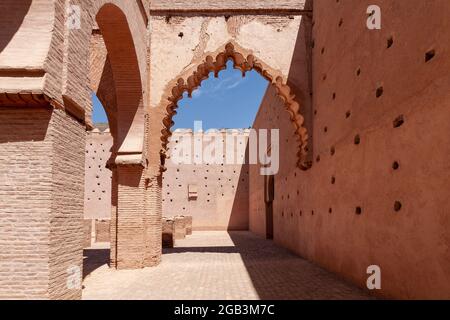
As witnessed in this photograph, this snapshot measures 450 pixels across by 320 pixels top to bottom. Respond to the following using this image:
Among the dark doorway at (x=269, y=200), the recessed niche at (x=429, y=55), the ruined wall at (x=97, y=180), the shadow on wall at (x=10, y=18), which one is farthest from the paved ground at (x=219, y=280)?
the ruined wall at (x=97, y=180)

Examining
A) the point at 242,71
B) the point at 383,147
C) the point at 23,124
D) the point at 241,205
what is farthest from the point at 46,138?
the point at 241,205

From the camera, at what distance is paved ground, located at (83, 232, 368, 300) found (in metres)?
6.25

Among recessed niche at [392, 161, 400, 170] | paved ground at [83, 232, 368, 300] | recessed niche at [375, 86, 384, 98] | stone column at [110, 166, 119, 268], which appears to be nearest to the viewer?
recessed niche at [392, 161, 400, 170]

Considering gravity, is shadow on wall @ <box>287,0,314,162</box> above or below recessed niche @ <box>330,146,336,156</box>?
above

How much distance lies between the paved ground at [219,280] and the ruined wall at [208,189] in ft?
47.8

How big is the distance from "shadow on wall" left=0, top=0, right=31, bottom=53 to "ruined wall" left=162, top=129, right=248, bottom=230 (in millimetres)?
21442

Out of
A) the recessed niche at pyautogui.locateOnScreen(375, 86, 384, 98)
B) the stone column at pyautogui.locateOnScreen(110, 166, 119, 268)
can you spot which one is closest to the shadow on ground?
the recessed niche at pyautogui.locateOnScreen(375, 86, 384, 98)

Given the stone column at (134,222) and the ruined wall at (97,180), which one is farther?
the ruined wall at (97,180)

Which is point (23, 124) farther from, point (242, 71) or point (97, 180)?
point (97, 180)

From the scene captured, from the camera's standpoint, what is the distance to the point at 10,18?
4.12 metres

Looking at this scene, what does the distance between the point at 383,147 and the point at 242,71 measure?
5.82 metres

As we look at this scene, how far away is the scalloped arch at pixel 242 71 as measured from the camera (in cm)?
971

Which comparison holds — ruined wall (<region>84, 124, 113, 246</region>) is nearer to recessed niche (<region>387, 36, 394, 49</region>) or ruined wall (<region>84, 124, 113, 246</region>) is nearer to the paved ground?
the paved ground

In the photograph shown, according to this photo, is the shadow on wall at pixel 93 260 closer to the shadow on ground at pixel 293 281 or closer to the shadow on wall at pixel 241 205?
the shadow on ground at pixel 293 281
